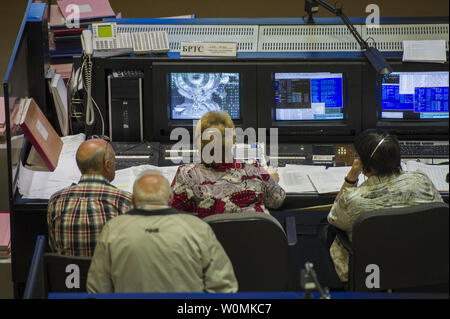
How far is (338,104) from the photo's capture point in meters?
3.72

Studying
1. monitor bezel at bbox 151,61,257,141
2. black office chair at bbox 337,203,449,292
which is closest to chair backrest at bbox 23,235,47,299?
black office chair at bbox 337,203,449,292

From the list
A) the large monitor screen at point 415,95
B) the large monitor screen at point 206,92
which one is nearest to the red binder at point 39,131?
the large monitor screen at point 206,92

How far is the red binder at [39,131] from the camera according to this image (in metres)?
3.36

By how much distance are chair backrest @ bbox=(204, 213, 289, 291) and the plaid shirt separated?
0.36 m

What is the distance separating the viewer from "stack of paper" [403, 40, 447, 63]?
11.9ft

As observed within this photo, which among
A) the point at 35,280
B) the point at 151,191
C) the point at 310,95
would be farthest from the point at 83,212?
the point at 310,95

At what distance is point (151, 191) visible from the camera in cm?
220

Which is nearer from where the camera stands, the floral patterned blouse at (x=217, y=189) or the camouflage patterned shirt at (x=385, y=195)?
the camouflage patterned shirt at (x=385, y=195)

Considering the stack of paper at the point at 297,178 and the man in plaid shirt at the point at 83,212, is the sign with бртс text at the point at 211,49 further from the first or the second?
the man in plaid shirt at the point at 83,212

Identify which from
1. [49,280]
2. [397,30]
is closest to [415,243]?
[49,280]

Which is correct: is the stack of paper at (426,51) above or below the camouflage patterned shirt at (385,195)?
above

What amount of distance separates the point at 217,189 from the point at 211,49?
1.13 m

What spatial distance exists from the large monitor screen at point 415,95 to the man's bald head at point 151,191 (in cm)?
182
